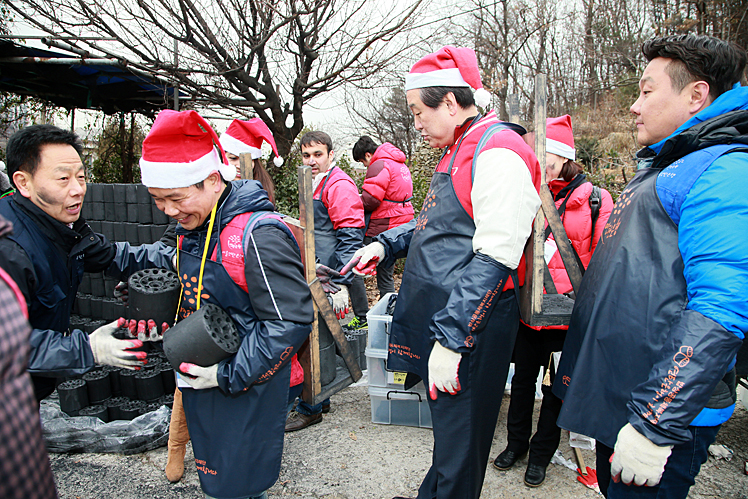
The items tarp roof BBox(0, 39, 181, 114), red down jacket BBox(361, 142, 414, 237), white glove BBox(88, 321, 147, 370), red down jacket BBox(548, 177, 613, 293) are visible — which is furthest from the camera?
tarp roof BBox(0, 39, 181, 114)

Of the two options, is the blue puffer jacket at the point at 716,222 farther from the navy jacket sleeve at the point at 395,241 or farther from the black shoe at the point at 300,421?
the black shoe at the point at 300,421

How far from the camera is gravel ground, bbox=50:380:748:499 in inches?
110

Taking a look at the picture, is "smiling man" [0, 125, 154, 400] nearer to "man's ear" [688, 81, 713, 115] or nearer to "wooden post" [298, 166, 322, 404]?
"wooden post" [298, 166, 322, 404]

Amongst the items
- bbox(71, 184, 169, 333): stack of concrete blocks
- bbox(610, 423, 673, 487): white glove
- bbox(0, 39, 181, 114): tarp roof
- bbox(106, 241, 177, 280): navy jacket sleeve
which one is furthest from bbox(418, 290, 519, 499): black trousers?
bbox(0, 39, 181, 114): tarp roof

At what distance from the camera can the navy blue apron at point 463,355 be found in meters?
1.85

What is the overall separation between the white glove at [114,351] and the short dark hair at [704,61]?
2.22 metres

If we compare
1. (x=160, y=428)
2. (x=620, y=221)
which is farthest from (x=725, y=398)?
(x=160, y=428)

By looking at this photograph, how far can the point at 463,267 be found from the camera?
184 cm

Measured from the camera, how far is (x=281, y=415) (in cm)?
189

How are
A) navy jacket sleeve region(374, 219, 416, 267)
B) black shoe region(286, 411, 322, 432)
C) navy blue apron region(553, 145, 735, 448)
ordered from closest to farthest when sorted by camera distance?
navy blue apron region(553, 145, 735, 448) < navy jacket sleeve region(374, 219, 416, 267) < black shoe region(286, 411, 322, 432)

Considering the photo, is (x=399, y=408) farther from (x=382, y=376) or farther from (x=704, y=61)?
(x=704, y=61)

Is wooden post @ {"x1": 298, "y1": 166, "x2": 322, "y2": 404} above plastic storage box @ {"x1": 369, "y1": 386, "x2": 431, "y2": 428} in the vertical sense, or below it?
above

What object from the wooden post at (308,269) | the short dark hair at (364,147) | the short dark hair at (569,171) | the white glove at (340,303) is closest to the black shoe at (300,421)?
the white glove at (340,303)

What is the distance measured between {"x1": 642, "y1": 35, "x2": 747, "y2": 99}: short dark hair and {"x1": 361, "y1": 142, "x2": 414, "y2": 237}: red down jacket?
3.97 meters
